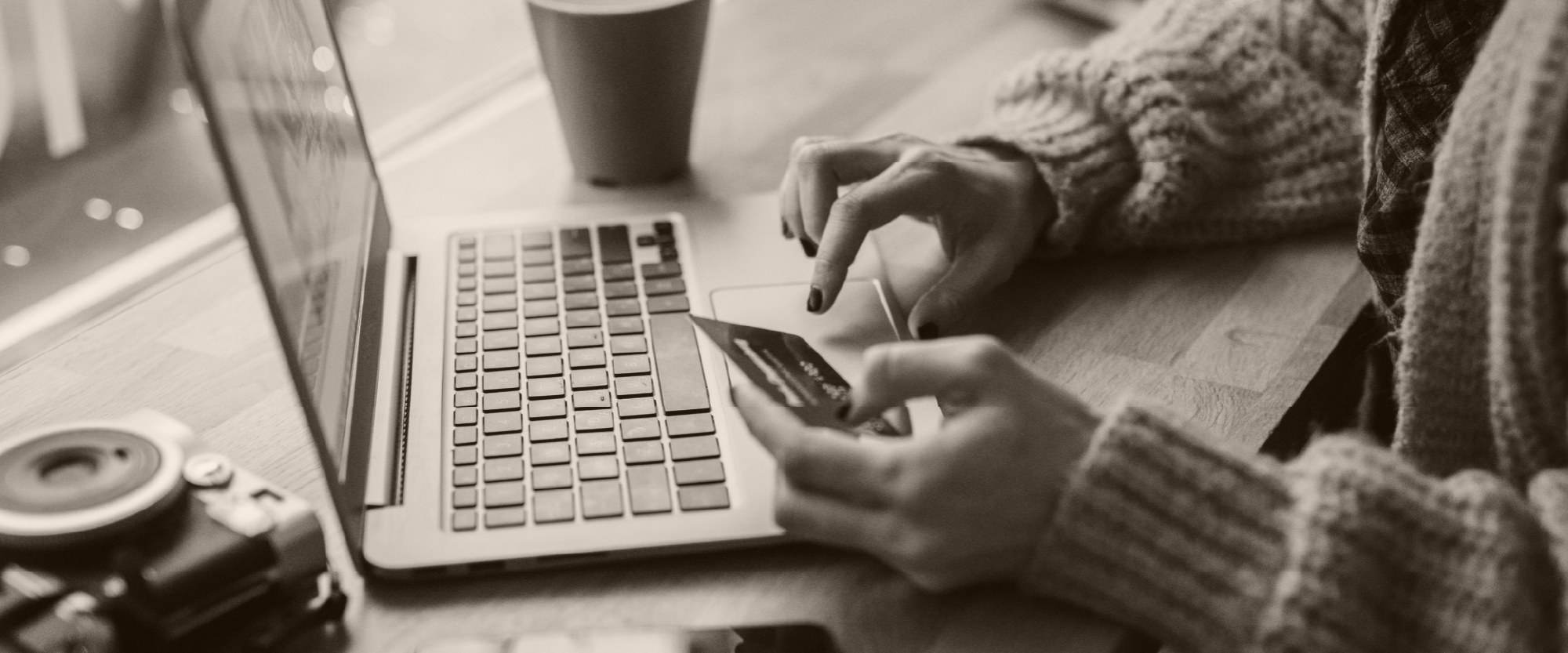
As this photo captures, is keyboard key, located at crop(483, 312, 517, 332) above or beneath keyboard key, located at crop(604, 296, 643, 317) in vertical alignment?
above

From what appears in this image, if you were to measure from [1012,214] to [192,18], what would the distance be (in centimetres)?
46

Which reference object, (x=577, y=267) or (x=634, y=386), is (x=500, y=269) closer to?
(x=577, y=267)

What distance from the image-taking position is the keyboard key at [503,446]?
58 centimetres

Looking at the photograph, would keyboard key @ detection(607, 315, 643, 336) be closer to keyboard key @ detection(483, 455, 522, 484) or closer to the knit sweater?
keyboard key @ detection(483, 455, 522, 484)

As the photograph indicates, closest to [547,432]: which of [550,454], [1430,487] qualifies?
[550,454]

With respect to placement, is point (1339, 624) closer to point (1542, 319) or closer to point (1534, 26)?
point (1542, 319)

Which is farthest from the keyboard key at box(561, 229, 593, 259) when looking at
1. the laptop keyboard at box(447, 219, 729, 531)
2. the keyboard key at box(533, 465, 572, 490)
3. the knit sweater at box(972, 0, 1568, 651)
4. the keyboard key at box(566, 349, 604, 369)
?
the knit sweater at box(972, 0, 1568, 651)

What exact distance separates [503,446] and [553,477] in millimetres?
37

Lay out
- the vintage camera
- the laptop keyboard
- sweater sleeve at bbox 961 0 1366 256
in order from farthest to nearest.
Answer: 1. sweater sleeve at bbox 961 0 1366 256
2. the laptop keyboard
3. the vintage camera

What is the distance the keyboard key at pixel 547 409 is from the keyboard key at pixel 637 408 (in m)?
0.03

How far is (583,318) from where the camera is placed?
0.69 m

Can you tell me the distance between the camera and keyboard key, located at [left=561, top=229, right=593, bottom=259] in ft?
2.45

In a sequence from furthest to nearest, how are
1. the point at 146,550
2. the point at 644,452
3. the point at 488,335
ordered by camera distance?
the point at 488,335
the point at 644,452
the point at 146,550

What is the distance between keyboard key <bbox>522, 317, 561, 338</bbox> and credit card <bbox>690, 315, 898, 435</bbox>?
8cm
